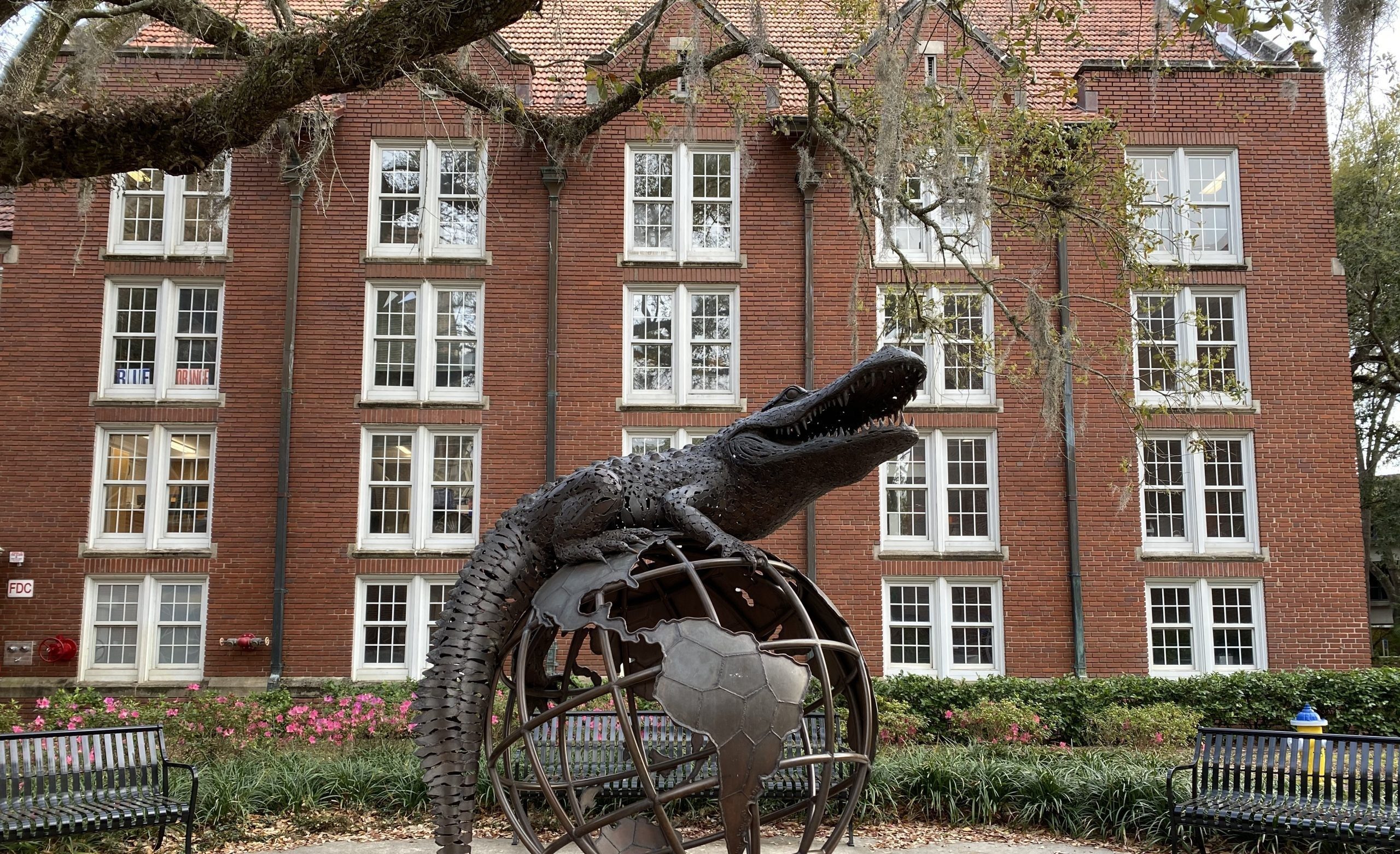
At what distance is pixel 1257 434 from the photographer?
18.0 meters

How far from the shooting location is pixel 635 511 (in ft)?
18.9

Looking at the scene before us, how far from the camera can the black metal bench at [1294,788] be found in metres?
7.91

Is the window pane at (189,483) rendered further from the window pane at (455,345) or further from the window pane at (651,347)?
the window pane at (651,347)

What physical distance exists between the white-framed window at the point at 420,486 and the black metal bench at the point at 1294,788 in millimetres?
11664

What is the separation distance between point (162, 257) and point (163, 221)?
0.76 m

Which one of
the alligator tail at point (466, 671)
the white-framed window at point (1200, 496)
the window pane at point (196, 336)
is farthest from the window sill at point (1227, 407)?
the window pane at point (196, 336)

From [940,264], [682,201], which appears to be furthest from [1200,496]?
[682,201]

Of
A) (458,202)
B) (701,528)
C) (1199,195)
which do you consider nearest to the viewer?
(701,528)

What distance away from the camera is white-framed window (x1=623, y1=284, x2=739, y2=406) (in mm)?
17938

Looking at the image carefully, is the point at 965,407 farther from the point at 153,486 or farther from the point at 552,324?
the point at 153,486

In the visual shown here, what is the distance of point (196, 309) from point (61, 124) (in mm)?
11391

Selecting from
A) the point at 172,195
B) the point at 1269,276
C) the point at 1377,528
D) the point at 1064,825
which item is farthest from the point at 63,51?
the point at 1377,528

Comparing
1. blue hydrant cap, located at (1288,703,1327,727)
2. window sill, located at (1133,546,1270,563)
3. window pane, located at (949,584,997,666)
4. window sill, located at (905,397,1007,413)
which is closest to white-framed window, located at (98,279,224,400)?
window sill, located at (905,397,1007,413)

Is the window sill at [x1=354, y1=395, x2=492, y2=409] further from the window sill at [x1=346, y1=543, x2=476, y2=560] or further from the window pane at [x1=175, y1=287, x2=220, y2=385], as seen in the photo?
the window pane at [x1=175, y1=287, x2=220, y2=385]
